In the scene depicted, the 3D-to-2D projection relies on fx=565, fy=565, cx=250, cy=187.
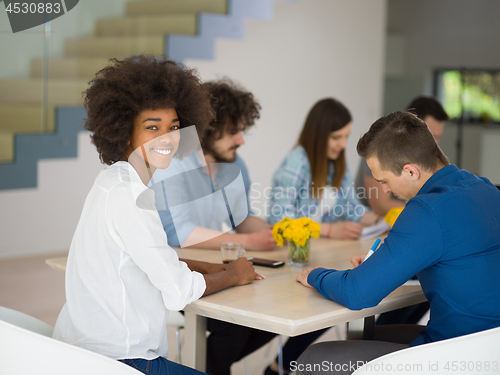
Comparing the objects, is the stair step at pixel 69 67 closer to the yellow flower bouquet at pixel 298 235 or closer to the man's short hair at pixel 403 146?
the yellow flower bouquet at pixel 298 235

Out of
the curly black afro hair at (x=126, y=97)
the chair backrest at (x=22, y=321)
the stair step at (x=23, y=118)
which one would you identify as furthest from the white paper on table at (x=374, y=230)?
the stair step at (x=23, y=118)

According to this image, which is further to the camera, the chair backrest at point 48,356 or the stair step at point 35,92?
the stair step at point 35,92

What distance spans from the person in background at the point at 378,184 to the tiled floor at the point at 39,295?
0.70 metres

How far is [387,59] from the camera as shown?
30.7 feet

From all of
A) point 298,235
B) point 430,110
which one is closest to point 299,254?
point 298,235

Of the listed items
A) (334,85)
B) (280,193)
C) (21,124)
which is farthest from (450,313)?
(334,85)

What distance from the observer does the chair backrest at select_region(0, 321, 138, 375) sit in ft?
3.83

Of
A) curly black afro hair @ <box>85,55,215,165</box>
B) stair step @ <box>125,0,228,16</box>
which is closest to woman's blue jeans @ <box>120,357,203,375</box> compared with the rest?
curly black afro hair @ <box>85,55,215,165</box>

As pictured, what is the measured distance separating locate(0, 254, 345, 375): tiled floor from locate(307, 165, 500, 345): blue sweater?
141 centimetres

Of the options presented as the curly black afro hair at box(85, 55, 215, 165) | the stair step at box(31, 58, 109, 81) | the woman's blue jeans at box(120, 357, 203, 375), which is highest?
the stair step at box(31, 58, 109, 81)

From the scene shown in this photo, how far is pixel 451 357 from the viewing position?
→ 123 centimetres

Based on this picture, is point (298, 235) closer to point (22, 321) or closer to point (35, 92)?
point (22, 321)

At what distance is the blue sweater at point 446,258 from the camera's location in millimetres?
1335

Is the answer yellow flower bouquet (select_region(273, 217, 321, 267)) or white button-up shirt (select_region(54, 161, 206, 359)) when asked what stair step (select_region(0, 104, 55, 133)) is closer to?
yellow flower bouquet (select_region(273, 217, 321, 267))
